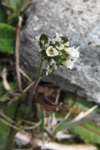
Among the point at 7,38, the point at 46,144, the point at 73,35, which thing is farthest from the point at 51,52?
the point at 46,144

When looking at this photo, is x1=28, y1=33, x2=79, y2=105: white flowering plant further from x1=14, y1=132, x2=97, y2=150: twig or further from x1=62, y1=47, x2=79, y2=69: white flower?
x1=14, y1=132, x2=97, y2=150: twig

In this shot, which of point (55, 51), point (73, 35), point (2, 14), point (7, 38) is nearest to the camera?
point (55, 51)

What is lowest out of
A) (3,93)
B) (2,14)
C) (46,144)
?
(46,144)

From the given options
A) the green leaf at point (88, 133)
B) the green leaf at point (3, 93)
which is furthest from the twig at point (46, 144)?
the green leaf at point (3, 93)

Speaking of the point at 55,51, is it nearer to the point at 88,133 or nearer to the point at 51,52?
the point at 51,52

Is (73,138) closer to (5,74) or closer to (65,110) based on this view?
(65,110)
